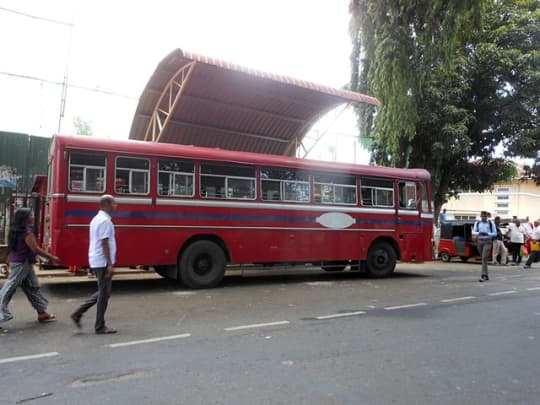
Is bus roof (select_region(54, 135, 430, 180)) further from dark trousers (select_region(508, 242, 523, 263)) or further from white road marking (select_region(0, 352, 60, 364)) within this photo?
dark trousers (select_region(508, 242, 523, 263))

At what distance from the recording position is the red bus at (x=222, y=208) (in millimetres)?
8680

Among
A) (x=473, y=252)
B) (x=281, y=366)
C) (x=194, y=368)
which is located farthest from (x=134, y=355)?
(x=473, y=252)

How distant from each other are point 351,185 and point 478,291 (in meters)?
3.85

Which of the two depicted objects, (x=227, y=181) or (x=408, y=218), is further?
(x=408, y=218)

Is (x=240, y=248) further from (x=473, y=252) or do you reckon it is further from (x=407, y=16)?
(x=473, y=252)

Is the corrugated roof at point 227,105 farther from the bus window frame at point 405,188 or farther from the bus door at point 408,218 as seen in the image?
the bus door at point 408,218

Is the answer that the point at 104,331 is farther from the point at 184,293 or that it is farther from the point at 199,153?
the point at 199,153

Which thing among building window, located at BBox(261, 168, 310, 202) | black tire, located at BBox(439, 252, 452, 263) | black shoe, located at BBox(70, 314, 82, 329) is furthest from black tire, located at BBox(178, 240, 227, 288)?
black tire, located at BBox(439, 252, 452, 263)

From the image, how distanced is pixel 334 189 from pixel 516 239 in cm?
1144

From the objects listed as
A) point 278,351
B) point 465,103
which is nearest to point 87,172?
point 278,351

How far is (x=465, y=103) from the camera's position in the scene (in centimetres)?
1986

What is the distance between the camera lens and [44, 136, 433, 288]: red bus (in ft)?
28.5

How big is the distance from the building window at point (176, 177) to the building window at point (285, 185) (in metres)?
1.73

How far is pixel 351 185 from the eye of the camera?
467 inches
